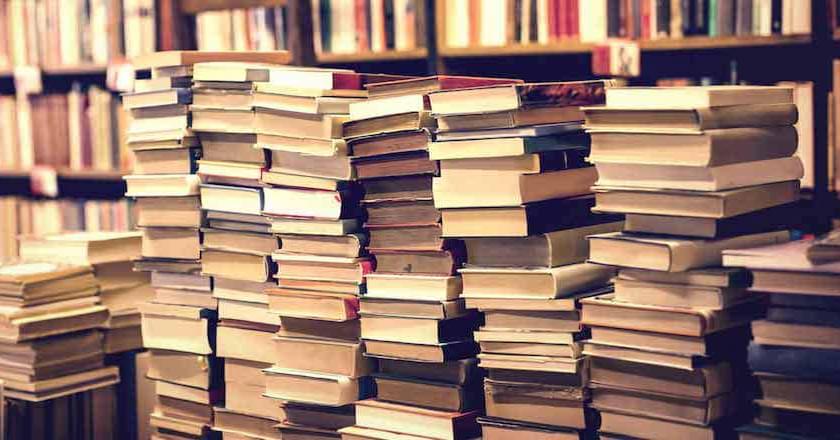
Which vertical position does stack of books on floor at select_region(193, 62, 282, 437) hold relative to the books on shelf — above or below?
below

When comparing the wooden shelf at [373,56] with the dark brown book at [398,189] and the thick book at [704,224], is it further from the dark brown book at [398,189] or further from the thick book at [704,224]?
the thick book at [704,224]

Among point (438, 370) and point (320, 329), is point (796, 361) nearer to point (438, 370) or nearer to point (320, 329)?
point (438, 370)

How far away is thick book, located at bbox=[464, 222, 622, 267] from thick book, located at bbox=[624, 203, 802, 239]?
123 millimetres

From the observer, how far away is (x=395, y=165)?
6.29 feet

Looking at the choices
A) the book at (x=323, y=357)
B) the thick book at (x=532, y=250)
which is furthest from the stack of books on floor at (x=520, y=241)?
the book at (x=323, y=357)


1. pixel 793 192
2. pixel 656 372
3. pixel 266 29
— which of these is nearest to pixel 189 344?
pixel 656 372

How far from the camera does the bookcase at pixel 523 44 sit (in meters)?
2.64

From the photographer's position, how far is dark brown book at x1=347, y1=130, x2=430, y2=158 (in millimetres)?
1882

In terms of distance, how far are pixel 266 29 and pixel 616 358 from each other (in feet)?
6.57

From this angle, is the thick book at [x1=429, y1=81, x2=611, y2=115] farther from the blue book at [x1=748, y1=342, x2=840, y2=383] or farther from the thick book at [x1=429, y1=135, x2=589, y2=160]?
the blue book at [x1=748, y1=342, x2=840, y2=383]

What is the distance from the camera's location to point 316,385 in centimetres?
200

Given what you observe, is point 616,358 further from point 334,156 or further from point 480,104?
point 334,156

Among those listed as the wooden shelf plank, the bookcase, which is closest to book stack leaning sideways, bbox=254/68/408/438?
the bookcase

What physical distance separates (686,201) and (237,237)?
2.76ft
